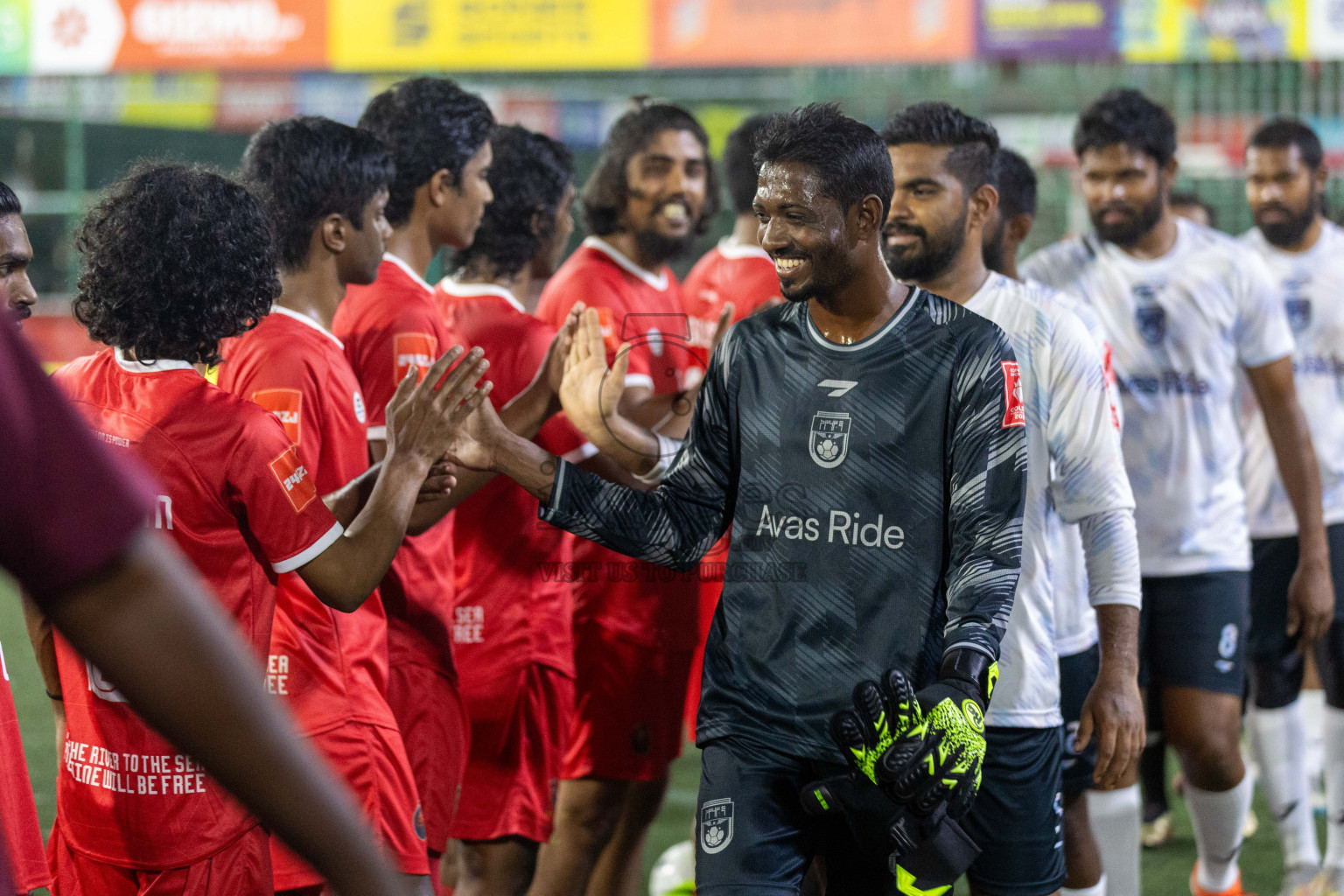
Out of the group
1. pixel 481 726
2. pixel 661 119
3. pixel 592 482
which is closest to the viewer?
pixel 592 482

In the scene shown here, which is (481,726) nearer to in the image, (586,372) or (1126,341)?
(586,372)

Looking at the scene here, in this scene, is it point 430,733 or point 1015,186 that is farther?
point 1015,186

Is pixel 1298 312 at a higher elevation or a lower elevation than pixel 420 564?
higher

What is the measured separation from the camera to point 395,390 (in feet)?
10.6

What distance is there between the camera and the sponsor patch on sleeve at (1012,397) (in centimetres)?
237

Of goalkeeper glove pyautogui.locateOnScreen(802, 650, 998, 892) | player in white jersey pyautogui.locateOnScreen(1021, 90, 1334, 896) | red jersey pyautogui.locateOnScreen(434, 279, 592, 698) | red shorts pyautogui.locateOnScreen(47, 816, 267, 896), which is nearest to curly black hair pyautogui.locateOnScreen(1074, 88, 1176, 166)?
player in white jersey pyautogui.locateOnScreen(1021, 90, 1334, 896)

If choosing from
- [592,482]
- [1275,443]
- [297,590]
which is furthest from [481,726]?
[1275,443]

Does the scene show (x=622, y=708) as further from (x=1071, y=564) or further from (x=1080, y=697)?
(x=1071, y=564)

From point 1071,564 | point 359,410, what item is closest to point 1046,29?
point 1071,564

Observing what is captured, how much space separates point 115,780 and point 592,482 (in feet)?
3.08

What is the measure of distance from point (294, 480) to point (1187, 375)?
9.46 feet

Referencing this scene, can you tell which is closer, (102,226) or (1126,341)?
(102,226)

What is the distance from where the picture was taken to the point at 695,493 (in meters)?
2.57

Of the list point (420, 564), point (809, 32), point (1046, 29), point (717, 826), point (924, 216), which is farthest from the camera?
point (809, 32)
